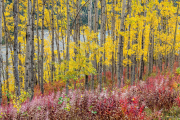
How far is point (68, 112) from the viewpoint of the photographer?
3.16 meters

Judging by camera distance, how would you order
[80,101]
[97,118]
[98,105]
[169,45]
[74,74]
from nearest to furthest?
[97,118], [98,105], [80,101], [74,74], [169,45]

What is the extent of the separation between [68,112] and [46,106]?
671mm

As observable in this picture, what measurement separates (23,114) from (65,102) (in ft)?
3.33

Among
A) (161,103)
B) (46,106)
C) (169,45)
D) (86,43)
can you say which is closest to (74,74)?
(86,43)

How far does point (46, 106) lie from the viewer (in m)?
3.46

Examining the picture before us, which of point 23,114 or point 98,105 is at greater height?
point 98,105

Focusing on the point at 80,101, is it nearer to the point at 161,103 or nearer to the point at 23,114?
the point at 23,114

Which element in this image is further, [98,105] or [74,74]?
[74,74]

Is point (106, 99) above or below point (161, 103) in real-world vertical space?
above

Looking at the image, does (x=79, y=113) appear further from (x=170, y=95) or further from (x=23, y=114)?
(x=170, y=95)

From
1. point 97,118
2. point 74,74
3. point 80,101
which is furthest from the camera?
point 74,74

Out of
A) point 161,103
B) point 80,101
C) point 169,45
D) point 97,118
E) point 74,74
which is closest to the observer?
point 97,118

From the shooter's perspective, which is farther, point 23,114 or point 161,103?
point 161,103

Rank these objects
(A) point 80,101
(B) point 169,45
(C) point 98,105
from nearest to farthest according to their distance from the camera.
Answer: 1. (C) point 98,105
2. (A) point 80,101
3. (B) point 169,45
